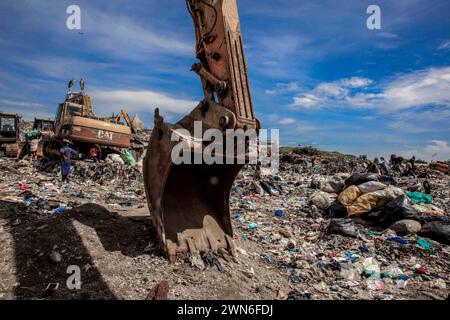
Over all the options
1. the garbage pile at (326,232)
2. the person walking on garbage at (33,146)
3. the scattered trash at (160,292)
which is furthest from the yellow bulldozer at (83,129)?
the scattered trash at (160,292)

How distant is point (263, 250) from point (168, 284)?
1749mm

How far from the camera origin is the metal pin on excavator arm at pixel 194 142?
2766 mm

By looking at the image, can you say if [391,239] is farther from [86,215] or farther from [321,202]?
[86,215]

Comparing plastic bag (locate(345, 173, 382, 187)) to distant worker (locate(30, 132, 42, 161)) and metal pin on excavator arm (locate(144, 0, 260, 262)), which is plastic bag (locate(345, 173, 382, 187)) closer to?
metal pin on excavator arm (locate(144, 0, 260, 262))

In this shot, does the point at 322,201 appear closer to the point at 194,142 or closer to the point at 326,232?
the point at 326,232

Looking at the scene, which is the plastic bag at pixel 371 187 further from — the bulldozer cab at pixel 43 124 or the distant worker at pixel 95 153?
the bulldozer cab at pixel 43 124

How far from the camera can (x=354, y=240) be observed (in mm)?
4836

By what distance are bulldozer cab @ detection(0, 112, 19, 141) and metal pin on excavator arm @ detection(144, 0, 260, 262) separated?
1342cm

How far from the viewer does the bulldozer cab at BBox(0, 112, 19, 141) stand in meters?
13.5

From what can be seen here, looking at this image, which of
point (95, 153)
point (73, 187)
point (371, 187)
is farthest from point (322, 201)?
point (95, 153)

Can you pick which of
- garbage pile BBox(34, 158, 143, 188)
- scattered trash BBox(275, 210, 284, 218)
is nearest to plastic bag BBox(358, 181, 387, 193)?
scattered trash BBox(275, 210, 284, 218)

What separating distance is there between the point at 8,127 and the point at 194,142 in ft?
47.2

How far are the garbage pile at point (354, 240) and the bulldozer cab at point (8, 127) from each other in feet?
→ 38.2

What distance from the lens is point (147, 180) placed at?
3455mm
